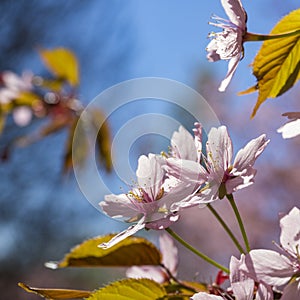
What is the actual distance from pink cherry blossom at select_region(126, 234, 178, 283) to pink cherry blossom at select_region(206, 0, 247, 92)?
0.55ft

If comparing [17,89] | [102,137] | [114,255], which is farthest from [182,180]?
[17,89]

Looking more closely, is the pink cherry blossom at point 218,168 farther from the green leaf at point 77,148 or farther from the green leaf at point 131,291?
the green leaf at point 77,148

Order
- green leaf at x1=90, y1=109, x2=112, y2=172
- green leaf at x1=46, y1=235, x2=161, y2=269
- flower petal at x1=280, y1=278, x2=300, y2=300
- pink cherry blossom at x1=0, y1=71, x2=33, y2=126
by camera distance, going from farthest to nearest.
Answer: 1. pink cherry blossom at x1=0, y1=71, x2=33, y2=126
2. green leaf at x1=90, y1=109, x2=112, y2=172
3. green leaf at x1=46, y1=235, x2=161, y2=269
4. flower petal at x1=280, y1=278, x2=300, y2=300

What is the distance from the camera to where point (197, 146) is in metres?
0.34

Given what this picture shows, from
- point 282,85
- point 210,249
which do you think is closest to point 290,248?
point 282,85

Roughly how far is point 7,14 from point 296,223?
8299mm

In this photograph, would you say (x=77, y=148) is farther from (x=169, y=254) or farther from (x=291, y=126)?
(x=291, y=126)

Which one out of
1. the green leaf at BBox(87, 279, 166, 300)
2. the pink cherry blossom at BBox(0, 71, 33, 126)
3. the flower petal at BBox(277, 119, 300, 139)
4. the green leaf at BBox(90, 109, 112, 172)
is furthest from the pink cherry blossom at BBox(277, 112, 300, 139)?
the pink cherry blossom at BBox(0, 71, 33, 126)

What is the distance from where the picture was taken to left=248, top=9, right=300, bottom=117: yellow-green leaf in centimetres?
36

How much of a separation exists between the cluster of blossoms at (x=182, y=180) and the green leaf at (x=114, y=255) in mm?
96

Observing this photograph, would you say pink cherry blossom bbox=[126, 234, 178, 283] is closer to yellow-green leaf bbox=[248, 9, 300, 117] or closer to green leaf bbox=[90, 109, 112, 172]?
yellow-green leaf bbox=[248, 9, 300, 117]

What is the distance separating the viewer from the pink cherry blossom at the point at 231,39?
1.12 ft

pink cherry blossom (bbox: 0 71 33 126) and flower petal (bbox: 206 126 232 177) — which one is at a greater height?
flower petal (bbox: 206 126 232 177)

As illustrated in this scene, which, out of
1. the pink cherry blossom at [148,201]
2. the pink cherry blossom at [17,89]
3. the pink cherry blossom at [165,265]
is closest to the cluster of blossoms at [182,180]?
the pink cherry blossom at [148,201]
